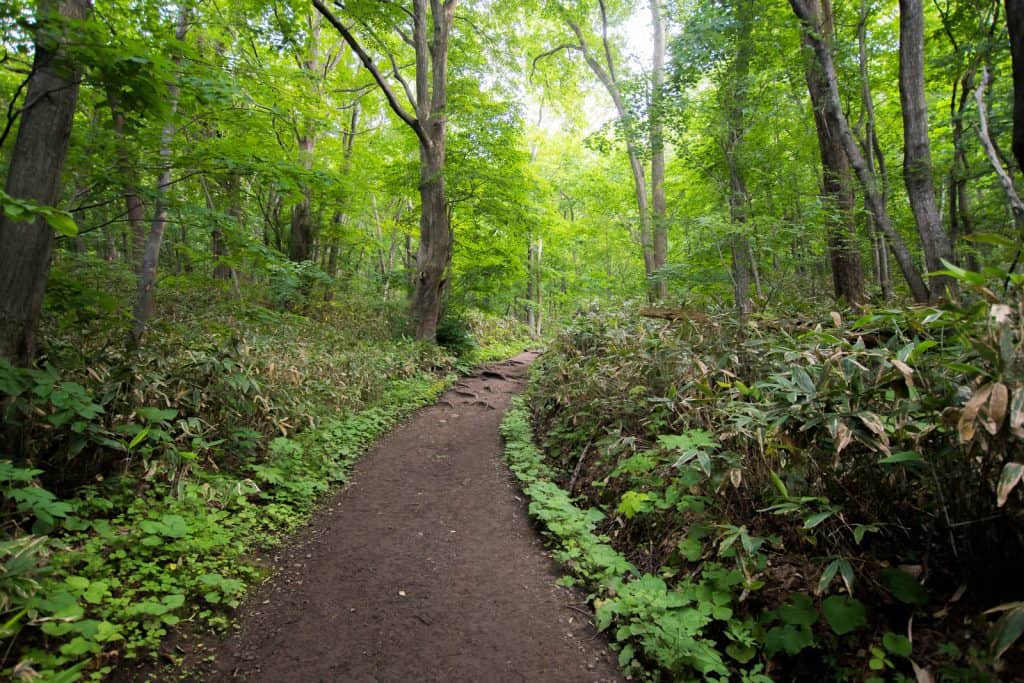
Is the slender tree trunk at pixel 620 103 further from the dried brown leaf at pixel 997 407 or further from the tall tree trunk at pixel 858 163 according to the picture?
the dried brown leaf at pixel 997 407

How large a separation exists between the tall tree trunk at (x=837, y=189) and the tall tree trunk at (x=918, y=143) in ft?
3.68

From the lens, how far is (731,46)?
694 cm

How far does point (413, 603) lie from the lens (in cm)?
306

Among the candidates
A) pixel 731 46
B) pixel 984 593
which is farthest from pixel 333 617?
pixel 731 46

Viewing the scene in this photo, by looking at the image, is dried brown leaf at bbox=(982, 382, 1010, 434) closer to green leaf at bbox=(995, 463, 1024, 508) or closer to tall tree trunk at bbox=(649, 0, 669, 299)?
green leaf at bbox=(995, 463, 1024, 508)

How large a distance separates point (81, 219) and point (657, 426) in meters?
8.36

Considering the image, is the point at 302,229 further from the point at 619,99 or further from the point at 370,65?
the point at 619,99

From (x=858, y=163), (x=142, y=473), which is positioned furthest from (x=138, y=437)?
(x=858, y=163)

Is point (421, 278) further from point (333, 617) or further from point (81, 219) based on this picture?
point (333, 617)

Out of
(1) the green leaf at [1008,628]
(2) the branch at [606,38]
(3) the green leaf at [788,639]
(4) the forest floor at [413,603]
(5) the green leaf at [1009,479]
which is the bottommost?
(4) the forest floor at [413,603]

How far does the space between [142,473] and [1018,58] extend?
6.35 meters

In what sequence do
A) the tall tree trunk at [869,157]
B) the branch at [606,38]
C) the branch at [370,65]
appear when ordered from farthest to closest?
the branch at [606,38] < the branch at [370,65] < the tall tree trunk at [869,157]

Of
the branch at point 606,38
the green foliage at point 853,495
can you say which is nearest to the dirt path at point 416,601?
the green foliage at point 853,495

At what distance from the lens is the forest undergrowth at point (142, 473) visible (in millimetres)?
2350
